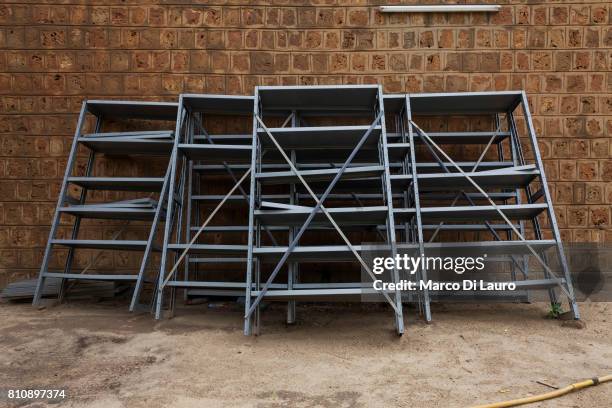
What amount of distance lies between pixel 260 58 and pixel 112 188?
7.36 ft

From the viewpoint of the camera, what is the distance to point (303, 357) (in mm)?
3855

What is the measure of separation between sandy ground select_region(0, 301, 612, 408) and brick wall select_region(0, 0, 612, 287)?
2021mm

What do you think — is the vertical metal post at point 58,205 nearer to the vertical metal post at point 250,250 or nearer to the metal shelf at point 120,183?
the metal shelf at point 120,183

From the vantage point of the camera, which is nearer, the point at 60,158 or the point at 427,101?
the point at 427,101

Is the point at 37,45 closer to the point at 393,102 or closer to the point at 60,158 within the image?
the point at 60,158

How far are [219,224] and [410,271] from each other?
7.28ft

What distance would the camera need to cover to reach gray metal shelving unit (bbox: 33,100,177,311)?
5.16 meters

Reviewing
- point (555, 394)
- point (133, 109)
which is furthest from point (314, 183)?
point (555, 394)

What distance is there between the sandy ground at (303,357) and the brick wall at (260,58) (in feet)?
6.63

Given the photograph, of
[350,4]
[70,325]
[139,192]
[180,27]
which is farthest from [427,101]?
[70,325]

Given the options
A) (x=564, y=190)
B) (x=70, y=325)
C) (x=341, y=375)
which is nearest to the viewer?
(x=341, y=375)

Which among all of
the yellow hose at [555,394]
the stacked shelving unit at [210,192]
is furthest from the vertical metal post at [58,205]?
the yellow hose at [555,394]

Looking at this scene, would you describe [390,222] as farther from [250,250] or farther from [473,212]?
[250,250]

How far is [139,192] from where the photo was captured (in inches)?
233
